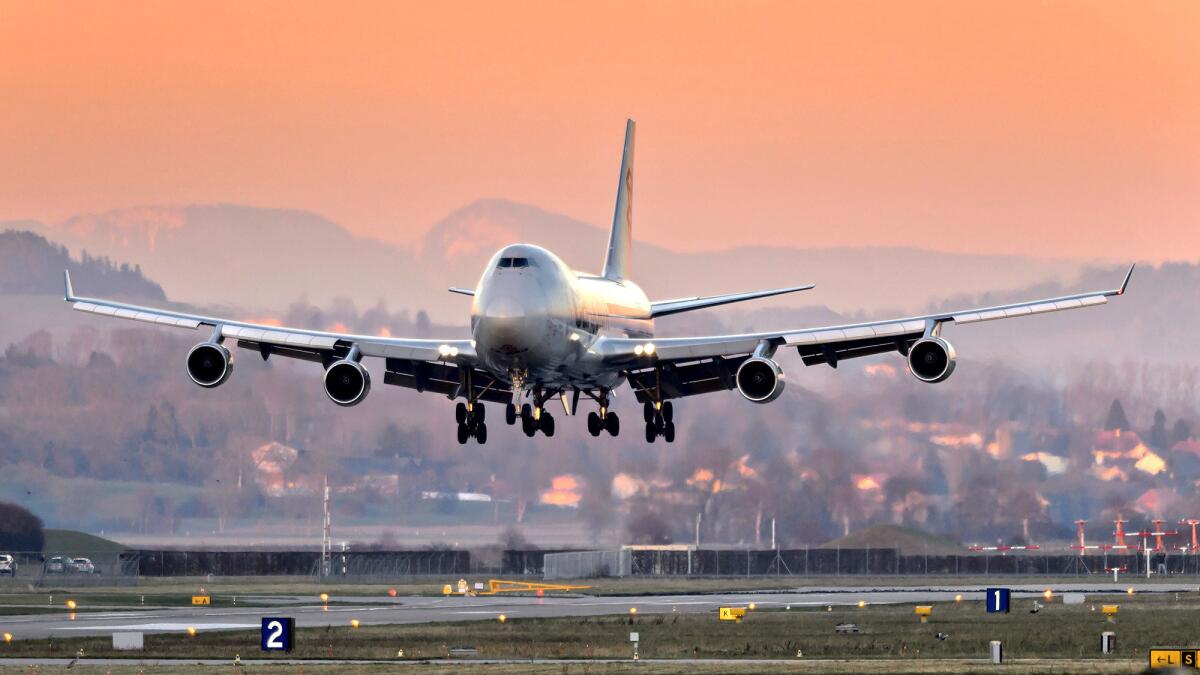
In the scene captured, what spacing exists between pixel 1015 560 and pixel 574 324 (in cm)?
8014

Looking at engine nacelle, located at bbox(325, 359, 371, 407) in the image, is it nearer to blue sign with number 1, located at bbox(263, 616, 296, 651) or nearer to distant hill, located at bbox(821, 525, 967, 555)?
blue sign with number 1, located at bbox(263, 616, 296, 651)

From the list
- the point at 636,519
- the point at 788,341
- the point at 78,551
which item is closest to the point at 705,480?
the point at 636,519

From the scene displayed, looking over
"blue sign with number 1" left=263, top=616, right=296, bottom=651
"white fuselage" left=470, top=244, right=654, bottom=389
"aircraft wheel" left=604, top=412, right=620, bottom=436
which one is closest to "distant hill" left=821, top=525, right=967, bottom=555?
"aircraft wheel" left=604, top=412, right=620, bottom=436

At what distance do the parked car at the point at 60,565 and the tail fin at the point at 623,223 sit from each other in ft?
187

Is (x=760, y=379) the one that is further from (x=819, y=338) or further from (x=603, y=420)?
(x=603, y=420)

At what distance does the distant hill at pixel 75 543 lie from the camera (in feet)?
492

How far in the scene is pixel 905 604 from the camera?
9712 centimetres

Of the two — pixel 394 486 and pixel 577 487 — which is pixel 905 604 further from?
pixel 394 486

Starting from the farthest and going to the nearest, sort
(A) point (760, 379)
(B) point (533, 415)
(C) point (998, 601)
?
1. (C) point (998, 601)
2. (B) point (533, 415)
3. (A) point (760, 379)

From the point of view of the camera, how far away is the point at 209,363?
70.1m

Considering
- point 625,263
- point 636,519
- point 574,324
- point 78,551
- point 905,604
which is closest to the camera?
point 574,324

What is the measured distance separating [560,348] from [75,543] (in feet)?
317

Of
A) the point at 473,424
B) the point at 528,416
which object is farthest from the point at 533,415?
the point at 473,424

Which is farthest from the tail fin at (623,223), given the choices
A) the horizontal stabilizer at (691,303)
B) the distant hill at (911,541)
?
the distant hill at (911,541)
